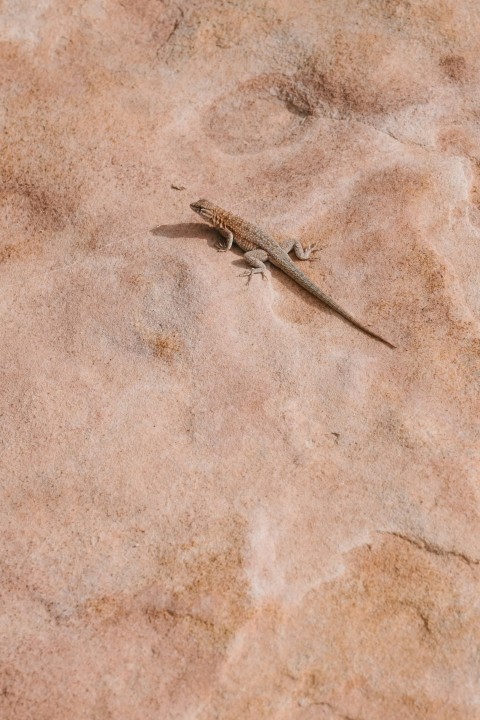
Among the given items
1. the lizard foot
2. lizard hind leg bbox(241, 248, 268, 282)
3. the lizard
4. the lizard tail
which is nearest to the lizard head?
the lizard

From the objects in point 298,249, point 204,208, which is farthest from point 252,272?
point 204,208

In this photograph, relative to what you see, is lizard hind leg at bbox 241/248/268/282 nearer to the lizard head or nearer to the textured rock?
the textured rock

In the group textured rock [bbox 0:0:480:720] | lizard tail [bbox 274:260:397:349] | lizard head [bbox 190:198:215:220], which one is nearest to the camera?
textured rock [bbox 0:0:480:720]

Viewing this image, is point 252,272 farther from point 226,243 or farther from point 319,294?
point 319,294

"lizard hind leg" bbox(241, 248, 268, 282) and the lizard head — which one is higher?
the lizard head

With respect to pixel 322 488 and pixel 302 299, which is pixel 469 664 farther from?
pixel 302 299

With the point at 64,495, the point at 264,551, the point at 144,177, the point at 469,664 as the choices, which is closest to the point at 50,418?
the point at 64,495
